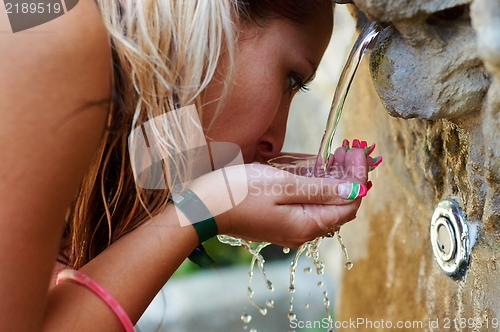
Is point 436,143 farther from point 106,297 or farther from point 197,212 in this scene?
point 106,297

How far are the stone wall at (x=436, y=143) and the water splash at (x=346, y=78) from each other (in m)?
0.11

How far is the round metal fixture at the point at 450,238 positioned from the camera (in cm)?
124

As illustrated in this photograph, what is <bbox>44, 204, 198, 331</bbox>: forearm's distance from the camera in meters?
1.04

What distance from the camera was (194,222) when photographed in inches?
46.0

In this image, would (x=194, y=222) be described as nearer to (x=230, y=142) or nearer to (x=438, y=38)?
(x=230, y=142)

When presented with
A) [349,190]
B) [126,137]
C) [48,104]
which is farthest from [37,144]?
[349,190]

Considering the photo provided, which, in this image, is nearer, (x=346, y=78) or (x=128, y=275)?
(x=128, y=275)

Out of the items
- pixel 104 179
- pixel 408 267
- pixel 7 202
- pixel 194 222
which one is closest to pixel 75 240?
pixel 104 179

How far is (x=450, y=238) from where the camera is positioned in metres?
1.29

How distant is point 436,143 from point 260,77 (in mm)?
445

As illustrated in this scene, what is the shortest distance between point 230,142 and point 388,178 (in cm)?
84

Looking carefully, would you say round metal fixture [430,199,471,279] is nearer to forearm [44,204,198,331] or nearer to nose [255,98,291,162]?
nose [255,98,291,162]

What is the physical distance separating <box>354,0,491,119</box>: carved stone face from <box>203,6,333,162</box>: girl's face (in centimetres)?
30

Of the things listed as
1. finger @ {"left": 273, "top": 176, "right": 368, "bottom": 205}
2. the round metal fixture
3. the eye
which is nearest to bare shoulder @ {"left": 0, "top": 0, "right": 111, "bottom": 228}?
finger @ {"left": 273, "top": 176, "right": 368, "bottom": 205}
